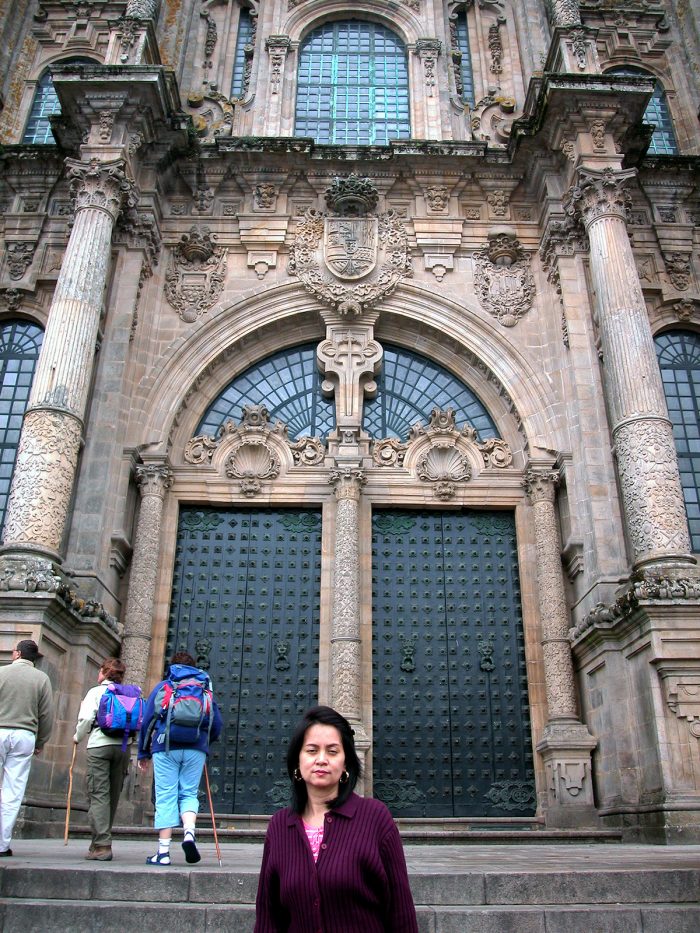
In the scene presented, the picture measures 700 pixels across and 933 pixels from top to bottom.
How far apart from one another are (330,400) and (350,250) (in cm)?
317

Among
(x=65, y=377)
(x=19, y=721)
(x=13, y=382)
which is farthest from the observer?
(x=13, y=382)

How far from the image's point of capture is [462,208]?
17688mm

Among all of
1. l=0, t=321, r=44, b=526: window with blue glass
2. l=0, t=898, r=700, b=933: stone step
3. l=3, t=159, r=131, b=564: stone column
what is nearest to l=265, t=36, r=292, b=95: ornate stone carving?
l=3, t=159, r=131, b=564: stone column

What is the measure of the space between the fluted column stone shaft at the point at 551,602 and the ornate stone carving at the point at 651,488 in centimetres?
191

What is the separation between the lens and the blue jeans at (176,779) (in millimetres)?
6898

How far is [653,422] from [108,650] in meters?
9.52

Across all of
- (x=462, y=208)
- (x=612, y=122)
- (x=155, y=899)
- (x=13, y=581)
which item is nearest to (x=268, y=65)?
(x=462, y=208)

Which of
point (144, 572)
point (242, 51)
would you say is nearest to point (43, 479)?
point (144, 572)

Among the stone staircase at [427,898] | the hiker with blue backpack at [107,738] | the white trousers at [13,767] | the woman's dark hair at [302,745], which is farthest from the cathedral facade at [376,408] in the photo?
the woman's dark hair at [302,745]

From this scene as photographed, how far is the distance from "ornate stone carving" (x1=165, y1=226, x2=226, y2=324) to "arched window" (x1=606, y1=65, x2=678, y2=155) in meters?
10.4

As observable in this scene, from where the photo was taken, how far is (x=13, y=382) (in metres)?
16.5

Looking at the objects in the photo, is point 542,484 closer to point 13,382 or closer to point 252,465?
point 252,465

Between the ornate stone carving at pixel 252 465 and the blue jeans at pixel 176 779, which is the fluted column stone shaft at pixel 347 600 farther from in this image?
the blue jeans at pixel 176 779

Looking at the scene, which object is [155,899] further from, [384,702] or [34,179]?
[34,179]
